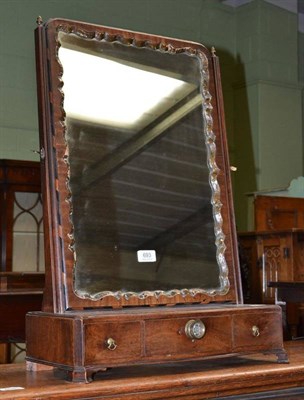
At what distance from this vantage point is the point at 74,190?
2115 millimetres

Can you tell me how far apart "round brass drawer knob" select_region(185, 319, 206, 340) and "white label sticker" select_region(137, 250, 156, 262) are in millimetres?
225

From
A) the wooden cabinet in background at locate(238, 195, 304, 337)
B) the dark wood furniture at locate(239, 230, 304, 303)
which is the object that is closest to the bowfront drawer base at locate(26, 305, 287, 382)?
the wooden cabinet in background at locate(238, 195, 304, 337)

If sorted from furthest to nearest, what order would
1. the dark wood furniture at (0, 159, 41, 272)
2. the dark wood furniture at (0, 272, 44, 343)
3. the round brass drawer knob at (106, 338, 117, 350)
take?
the dark wood furniture at (0, 159, 41, 272) < the dark wood furniture at (0, 272, 44, 343) < the round brass drawer knob at (106, 338, 117, 350)

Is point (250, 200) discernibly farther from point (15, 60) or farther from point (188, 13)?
point (15, 60)

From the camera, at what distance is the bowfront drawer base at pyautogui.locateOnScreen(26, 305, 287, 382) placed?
1.92 metres

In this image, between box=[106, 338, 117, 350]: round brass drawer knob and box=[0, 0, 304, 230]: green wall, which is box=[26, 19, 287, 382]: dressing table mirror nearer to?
box=[106, 338, 117, 350]: round brass drawer knob

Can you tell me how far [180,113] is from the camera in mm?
2381

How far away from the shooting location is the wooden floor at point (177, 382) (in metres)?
1.83

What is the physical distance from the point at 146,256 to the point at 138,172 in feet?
0.82

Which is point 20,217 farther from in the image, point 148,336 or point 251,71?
point 148,336

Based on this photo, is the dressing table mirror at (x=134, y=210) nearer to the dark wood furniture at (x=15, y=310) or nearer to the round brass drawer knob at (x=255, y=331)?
the round brass drawer knob at (x=255, y=331)

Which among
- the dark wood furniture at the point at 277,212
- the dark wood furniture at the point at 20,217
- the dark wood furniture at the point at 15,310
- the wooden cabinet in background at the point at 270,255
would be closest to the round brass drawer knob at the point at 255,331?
the dark wood furniture at the point at 15,310

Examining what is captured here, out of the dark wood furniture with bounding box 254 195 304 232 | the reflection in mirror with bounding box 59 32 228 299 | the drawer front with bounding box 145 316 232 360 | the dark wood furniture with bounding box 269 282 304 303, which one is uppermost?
the dark wood furniture with bounding box 254 195 304 232

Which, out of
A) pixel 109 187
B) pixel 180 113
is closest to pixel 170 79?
pixel 180 113
